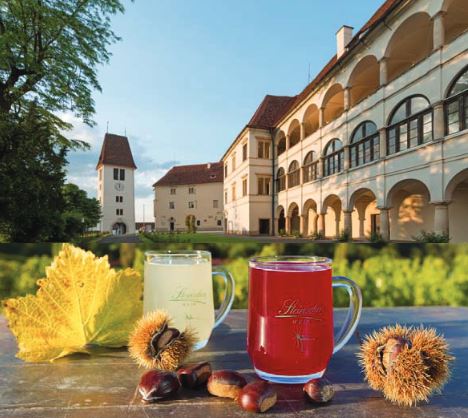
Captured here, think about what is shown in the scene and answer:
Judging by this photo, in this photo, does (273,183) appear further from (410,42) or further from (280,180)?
(410,42)

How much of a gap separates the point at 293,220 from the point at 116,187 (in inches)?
1319

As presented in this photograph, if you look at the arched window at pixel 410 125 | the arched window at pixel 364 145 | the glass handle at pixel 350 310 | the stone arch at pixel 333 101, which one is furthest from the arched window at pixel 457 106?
the glass handle at pixel 350 310

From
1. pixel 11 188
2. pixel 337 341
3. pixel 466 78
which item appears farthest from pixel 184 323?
pixel 466 78

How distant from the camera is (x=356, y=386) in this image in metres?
0.85

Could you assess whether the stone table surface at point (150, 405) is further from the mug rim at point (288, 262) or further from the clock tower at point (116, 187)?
the clock tower at point (116, 187)

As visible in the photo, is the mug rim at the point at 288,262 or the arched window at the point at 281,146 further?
the arched window at the point at 281,146

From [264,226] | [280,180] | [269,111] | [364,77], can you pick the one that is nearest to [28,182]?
[364,77]

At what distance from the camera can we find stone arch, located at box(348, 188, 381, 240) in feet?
69.5

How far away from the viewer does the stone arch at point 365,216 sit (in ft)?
69.5

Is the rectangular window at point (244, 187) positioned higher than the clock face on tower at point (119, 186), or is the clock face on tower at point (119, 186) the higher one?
the clock face on tower at point (119, 186)

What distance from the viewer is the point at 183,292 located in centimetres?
107

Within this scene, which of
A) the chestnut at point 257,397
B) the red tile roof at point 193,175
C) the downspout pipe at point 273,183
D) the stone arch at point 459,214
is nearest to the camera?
the chestnut at point 257,397

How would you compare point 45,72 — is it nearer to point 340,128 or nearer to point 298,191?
point 340,128

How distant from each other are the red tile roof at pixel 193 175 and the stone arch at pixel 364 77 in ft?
111
